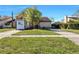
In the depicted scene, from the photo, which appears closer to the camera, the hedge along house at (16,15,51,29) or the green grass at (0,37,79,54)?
the green grass at (0,37,79,54)

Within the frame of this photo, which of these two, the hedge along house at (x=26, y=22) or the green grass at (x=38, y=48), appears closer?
the green grass at (x=38, y=48)

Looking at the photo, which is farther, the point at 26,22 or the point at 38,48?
the point at 26,22
